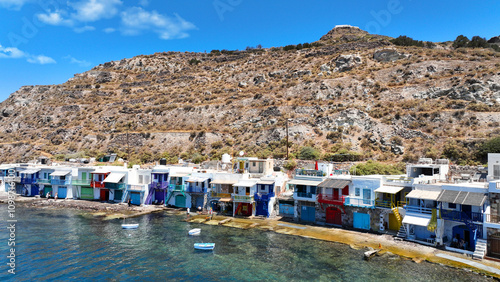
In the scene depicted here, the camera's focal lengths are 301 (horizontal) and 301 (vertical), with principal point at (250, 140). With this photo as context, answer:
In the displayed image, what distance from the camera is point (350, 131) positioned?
217 ft

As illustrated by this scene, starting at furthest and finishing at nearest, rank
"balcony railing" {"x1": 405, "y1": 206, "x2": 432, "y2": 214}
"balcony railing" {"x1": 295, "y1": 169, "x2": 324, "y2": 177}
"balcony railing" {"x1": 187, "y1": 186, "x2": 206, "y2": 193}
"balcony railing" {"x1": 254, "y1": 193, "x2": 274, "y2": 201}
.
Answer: "balcony railing" {"x1": 187, "y1": 186, "x2": 206, "y2": 193}, "balcony railing" {"x1": 254, "y1": 193, "x2": 274, "y2": 201}, "balcony railing" {"x1": 295, "y1": 169, "x2": 324, "y2": 177}, "balcony railing" {"x1": 405, "y1": 206, "x2": 432, "y2": 214}

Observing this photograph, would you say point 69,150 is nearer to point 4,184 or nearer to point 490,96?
point 4,184

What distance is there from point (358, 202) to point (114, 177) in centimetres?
3883

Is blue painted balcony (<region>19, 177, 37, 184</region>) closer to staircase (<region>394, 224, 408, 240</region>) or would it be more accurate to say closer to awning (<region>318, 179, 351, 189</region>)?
awning (<region>318, 179, 351, 189</region>)

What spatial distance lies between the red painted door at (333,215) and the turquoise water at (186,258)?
6646 millimetres

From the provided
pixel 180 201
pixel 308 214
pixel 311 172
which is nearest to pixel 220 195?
pixel 180 201

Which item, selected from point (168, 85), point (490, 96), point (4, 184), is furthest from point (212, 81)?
point (490, 96)

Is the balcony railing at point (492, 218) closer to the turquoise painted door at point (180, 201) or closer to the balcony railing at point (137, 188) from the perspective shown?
the turquoise painted door at point (180, 201)

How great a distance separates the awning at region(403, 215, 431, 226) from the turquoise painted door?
31023mm

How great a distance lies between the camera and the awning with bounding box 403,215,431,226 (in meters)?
27.6

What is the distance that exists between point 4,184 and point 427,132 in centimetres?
8681

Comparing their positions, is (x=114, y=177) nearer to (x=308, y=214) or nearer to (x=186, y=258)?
(x=186, y=258)

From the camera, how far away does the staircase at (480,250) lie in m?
24.5

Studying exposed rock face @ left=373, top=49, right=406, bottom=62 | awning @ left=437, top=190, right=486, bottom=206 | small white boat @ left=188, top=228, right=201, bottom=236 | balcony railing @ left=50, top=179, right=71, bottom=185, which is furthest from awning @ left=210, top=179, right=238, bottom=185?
exposed rock face @ left=373, top=49, right=406, bottom=62
